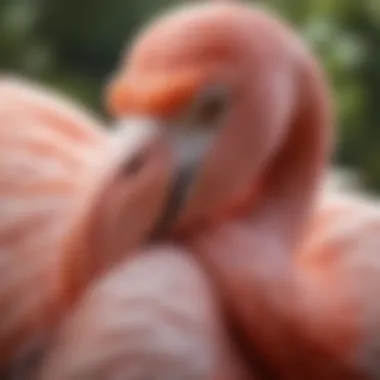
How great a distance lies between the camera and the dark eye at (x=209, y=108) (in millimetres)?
625

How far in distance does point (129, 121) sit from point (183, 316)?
125mm

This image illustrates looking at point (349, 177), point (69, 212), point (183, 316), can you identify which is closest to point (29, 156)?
point (69, 212)

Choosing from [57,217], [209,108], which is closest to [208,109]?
[209,108]

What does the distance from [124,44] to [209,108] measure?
0.46 metres

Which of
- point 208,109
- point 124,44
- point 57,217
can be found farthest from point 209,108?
point 124,44

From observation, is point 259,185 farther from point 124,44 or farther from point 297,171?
point 124,44

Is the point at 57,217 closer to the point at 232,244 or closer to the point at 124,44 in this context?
the point at 232,244

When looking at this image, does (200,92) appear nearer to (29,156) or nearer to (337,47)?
(29,156)

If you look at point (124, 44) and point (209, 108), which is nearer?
point (209, 108)

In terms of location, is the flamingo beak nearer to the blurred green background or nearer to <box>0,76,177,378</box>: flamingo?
<box>0,76,177,378</box>: flamingo

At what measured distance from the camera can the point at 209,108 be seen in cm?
63

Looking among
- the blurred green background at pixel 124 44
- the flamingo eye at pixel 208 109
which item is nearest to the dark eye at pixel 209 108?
the flamingo eye at pixel 208 109

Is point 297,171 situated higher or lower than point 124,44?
lower

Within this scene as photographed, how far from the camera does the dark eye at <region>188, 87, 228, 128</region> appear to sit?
0.62m
